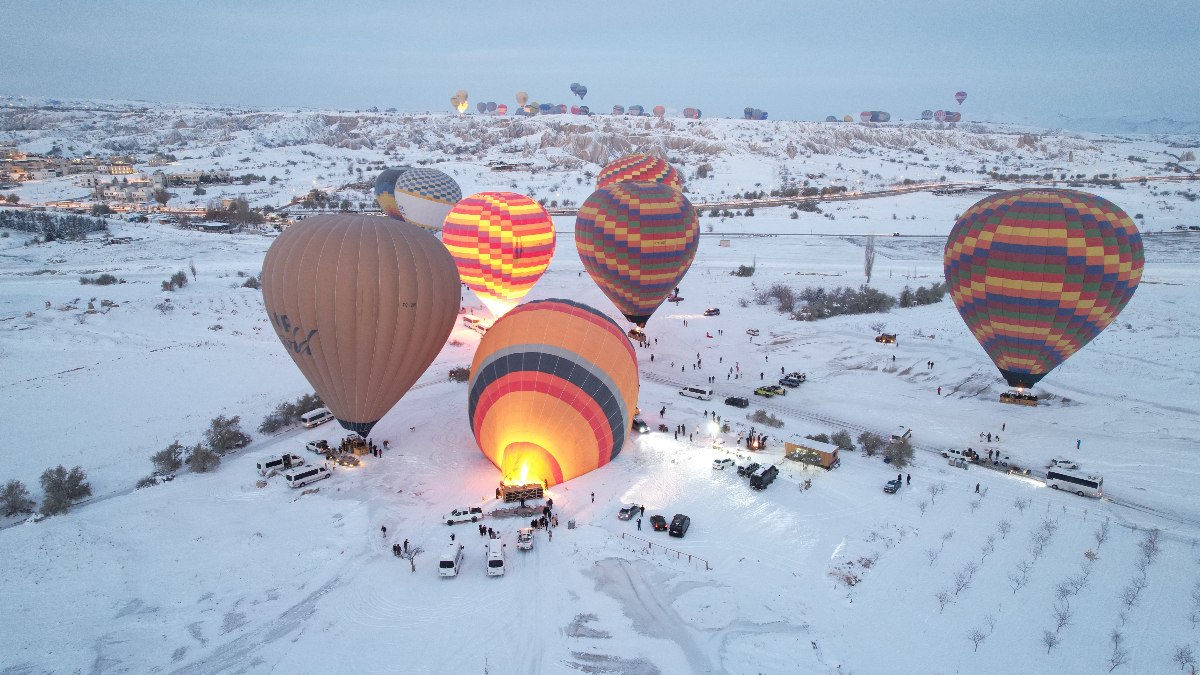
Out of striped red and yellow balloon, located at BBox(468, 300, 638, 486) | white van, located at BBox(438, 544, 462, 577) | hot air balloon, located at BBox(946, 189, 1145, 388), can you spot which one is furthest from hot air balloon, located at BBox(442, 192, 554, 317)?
white van, located at BBox(438, 544, 462, 577)

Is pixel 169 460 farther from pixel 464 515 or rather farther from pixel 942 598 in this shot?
pixel 942 598

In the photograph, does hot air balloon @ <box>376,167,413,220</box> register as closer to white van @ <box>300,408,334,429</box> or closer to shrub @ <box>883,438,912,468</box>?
white van @ <box>300,408,334,429</box>

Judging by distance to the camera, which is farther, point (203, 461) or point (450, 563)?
point (203, 461)

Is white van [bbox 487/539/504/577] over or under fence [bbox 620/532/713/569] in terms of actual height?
over

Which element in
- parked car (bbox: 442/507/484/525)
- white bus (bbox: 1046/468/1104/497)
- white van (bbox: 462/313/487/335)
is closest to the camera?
parked car (bbox: 442/507/484/525)

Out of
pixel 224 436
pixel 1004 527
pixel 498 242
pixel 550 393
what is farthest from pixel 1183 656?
pixel 498 242

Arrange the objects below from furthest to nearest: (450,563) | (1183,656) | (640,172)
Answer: (640,172), (450,563), (1183,656)
